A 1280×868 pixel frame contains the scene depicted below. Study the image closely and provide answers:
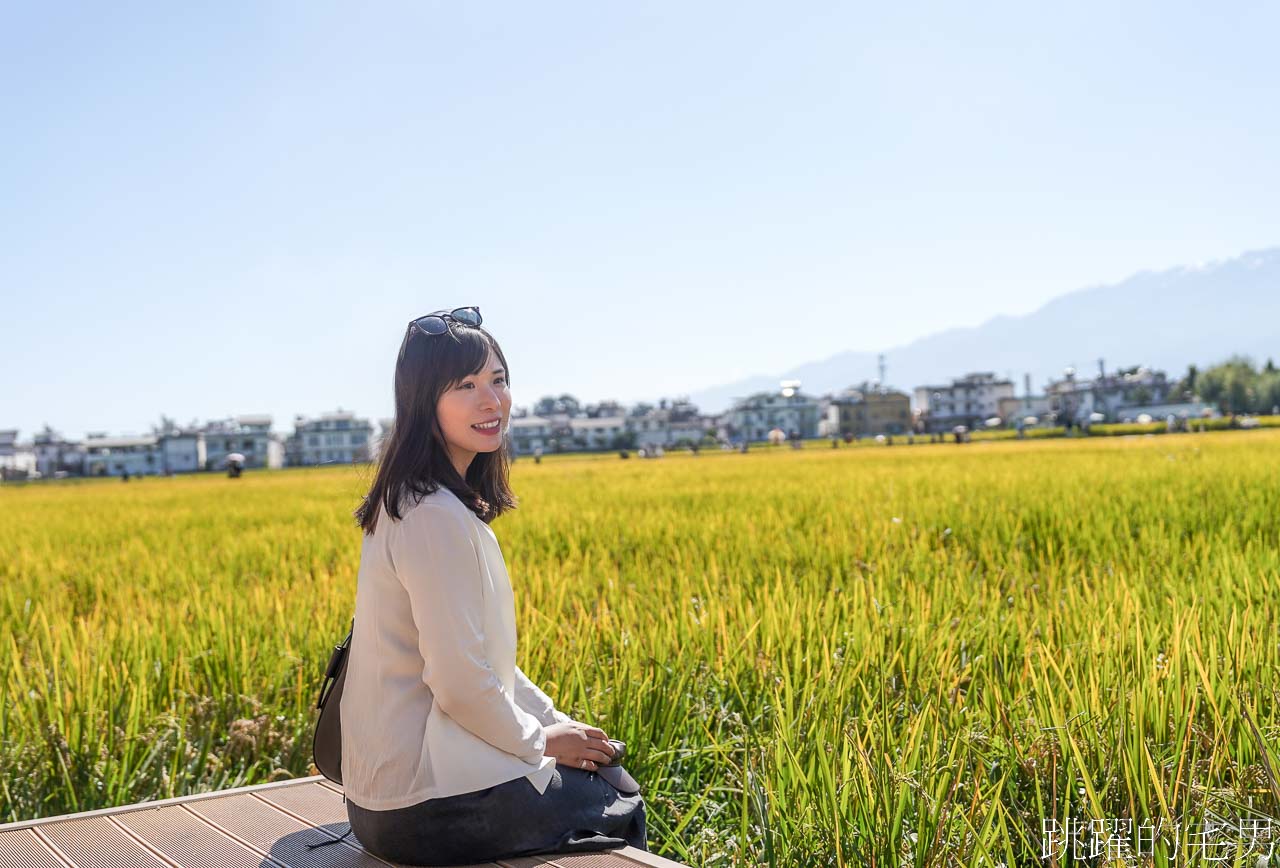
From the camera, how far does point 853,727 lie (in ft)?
9.21

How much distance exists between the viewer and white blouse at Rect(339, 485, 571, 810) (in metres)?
1.98

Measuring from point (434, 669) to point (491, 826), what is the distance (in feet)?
1.05

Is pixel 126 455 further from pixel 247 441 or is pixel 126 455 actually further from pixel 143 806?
pixel 143 806

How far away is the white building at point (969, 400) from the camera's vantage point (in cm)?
11569

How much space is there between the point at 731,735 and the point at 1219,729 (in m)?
1.30

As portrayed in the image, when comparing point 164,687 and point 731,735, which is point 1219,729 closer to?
point 731,735

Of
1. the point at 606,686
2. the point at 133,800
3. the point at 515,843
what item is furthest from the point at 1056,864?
the point at 133,800

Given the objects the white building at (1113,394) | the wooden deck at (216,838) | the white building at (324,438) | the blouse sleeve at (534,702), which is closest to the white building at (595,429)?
the white building at (324,438)

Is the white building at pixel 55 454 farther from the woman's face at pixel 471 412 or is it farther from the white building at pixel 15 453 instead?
the woman's face at pixel 471 412

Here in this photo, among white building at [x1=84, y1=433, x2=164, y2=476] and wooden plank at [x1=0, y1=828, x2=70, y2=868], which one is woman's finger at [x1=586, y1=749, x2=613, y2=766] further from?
white building at [x1=84, y1=433, x2=164, y2=476]

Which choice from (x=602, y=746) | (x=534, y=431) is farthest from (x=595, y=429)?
(x=602, y=746)

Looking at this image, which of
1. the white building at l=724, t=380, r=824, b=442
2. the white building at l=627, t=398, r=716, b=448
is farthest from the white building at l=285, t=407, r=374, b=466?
the white building at l=724, t=380, r=824, b=442

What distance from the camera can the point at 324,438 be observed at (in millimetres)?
116062

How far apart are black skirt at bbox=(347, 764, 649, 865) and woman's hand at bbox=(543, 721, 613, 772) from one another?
0.19 ft
